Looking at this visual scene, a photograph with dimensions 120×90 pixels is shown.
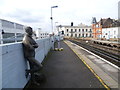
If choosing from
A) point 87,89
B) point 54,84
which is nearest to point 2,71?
point 54,84

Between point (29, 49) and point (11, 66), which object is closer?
point (11, 66)

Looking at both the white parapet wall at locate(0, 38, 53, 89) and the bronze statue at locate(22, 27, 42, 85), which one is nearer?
the white parapet wall at locate(0, 38, 53, 89)

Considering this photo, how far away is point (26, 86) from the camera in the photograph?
16.6ft

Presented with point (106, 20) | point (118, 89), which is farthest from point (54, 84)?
point (106, 20)

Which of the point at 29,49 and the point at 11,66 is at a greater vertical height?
the point at 29,49

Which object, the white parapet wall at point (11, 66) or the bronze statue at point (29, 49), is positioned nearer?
the white parapet wall at point (11, 66)

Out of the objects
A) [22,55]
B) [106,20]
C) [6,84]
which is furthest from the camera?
[106,20]

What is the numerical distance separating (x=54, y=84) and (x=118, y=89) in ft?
8.18

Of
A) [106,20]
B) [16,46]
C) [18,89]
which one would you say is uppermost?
[106,20]

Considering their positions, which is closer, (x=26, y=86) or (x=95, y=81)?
(x=26, y=86)

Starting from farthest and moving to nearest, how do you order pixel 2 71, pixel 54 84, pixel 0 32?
pixel 0 32, pixel 54 84, pixel 2 71

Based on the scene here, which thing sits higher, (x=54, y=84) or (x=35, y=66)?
(x=35, y=66)

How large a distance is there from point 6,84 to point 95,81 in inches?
152

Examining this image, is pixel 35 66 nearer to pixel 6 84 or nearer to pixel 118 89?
pixel 6 84
